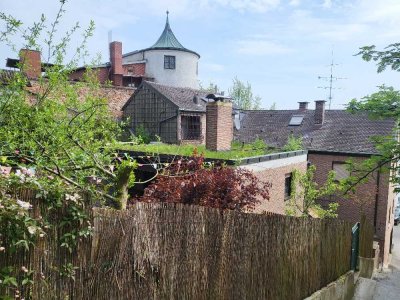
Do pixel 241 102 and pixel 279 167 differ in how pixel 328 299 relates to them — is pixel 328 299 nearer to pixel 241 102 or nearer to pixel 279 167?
pixel 279 167

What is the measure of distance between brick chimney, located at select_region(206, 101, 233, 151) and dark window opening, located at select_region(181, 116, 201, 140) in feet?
25.3

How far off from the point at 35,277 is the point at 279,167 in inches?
496

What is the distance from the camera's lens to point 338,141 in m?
23.3

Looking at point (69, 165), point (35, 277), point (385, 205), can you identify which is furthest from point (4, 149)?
point (385, 205)

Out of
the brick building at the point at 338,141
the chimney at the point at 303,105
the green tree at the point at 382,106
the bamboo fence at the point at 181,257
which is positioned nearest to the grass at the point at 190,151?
the green tree at the point at 382,106

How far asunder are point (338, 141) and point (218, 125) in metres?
12.9

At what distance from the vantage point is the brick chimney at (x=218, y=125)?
13.8 m

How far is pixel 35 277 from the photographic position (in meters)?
2.74

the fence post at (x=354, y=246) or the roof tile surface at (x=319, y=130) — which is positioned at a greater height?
the roof tile surface at (x=319, y=130)

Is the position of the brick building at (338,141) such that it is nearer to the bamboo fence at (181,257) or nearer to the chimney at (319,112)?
the chimney at (319,112)

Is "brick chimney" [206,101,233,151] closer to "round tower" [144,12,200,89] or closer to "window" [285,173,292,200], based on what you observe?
"window" [285,173,292,200]

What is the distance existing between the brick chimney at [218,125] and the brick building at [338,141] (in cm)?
756

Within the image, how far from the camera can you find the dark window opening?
71.5 ft

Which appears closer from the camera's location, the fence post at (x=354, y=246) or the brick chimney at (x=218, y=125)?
the fence post at (x=354, y=246)
